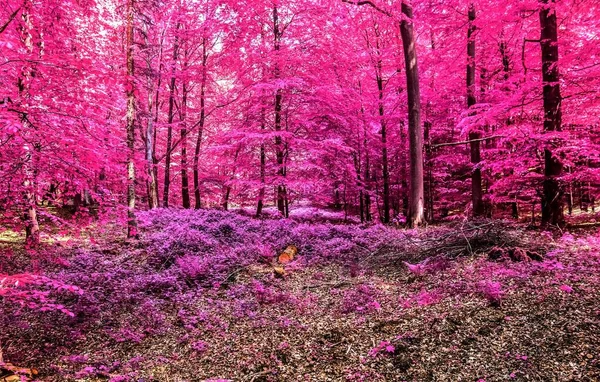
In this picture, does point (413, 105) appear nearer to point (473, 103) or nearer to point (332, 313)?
point (473, 103)

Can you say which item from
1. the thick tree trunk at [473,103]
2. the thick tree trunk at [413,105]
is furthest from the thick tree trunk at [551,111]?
the thick tree trunk at [473,103]

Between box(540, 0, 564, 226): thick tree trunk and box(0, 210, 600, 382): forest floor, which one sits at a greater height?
box(540, 0, 564, 226): thick tree trunk

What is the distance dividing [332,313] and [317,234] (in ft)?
15.9

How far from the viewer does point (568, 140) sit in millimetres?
7297

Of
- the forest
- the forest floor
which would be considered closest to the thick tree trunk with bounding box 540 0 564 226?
the forest

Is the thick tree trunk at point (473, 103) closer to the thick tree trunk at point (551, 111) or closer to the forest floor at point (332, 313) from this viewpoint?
the thick tree trunk at point (551, 111)

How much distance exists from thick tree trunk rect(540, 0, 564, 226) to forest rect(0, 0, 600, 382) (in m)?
0.04

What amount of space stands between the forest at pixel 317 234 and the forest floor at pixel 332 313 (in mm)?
37

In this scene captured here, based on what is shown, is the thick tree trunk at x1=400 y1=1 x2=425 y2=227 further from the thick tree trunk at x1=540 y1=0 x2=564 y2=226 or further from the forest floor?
the thick tree trunk at x1=540 y1=0 x2=564 y2=226

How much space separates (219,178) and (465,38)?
51.0 ft

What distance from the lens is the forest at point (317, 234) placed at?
15.2 feet

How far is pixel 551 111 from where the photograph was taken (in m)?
7.76

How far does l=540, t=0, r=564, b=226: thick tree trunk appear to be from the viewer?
757cm

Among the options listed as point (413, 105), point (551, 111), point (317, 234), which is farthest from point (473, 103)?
point (317, 234)
